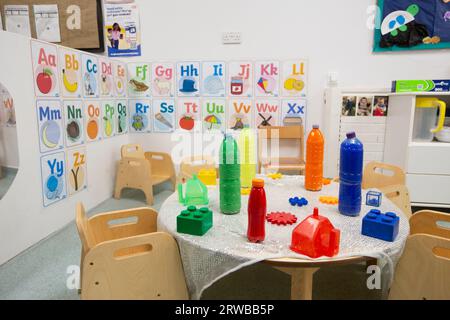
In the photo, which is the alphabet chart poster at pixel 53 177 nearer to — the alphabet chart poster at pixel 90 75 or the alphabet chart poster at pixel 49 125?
the alphabet chart poster at pixel 49 125

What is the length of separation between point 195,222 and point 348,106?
2181 mm

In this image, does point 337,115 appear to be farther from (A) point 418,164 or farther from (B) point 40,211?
(B) point 40,211

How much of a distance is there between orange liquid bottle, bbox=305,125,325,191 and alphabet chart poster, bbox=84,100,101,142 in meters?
1.95

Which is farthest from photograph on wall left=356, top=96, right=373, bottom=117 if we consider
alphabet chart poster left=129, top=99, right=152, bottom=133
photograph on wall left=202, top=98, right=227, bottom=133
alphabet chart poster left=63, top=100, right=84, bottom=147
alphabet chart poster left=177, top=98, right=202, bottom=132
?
alphabet chart poster left=63, top=100, right=84, bottom=147

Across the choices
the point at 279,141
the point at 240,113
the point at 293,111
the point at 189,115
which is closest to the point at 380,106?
the point at 293,111

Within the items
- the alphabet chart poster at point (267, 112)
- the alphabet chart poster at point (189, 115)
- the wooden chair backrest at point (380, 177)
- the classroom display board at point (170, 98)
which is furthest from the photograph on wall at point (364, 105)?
the alphabet chart poster at point (189, 115)

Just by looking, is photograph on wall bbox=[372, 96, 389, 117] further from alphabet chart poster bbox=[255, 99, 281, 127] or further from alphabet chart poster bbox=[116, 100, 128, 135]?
alphabet chart poster bbox=[116, 100, 128, 135]

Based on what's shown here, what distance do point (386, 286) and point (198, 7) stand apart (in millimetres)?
2897

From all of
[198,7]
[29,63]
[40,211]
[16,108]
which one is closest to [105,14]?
[198,7]

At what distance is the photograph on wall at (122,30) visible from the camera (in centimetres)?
321

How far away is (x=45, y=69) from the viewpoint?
2172 mm

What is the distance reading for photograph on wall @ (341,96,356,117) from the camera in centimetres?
275

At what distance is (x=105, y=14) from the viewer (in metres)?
3.24

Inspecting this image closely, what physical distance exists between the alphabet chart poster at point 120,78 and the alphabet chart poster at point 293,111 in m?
1.62
